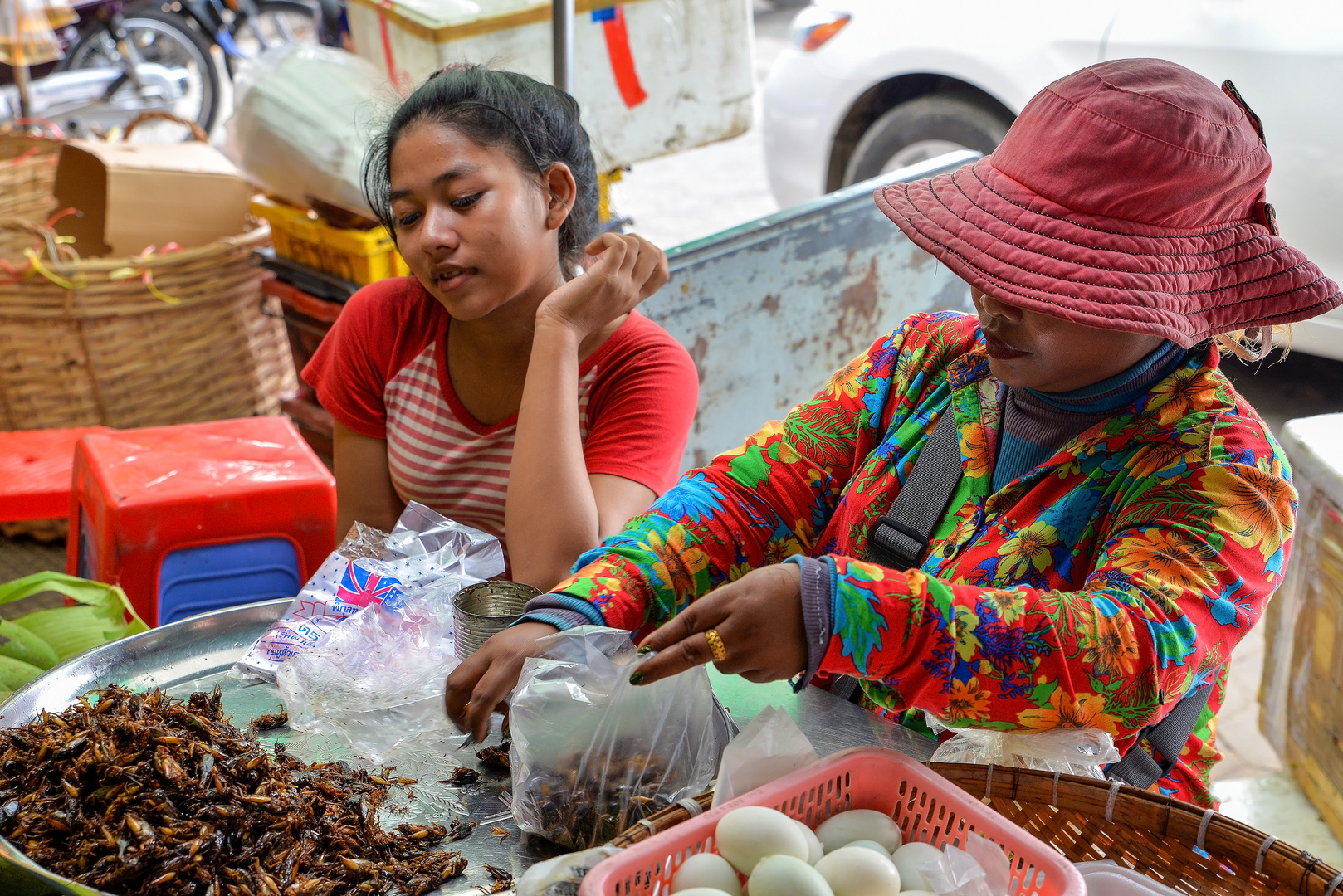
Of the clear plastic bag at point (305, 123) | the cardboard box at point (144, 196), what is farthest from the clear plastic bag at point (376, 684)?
the cardboard box at point (144, 196)

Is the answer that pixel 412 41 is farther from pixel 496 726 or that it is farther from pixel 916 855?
pixel 916 855

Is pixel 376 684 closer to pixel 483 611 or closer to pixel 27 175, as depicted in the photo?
pixel 483 611

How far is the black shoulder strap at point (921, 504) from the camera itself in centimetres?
138

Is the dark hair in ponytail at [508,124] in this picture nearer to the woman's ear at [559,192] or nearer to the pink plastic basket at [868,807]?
the woman's ear at [559,192]

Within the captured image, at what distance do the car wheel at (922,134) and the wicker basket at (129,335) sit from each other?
7.75 ft

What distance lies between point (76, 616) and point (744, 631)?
124 centimetres

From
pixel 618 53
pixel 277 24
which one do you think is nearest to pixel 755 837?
pixel 618 53

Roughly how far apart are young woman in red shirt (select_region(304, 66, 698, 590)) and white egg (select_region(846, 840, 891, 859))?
81 centimetres

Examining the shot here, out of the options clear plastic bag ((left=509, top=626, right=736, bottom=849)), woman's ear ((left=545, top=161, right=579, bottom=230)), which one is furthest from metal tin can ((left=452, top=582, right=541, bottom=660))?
woman's ear ((left=545, top=161, right=579, bottom=230))

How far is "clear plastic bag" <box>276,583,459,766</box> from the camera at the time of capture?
1.32 m

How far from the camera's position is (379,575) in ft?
4.96

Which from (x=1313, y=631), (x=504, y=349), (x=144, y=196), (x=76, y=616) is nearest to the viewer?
(x=76, y=616)

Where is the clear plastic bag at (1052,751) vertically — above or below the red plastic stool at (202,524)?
above

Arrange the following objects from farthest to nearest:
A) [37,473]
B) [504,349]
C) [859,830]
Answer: [37,473] → [504,349] → [859,830]
